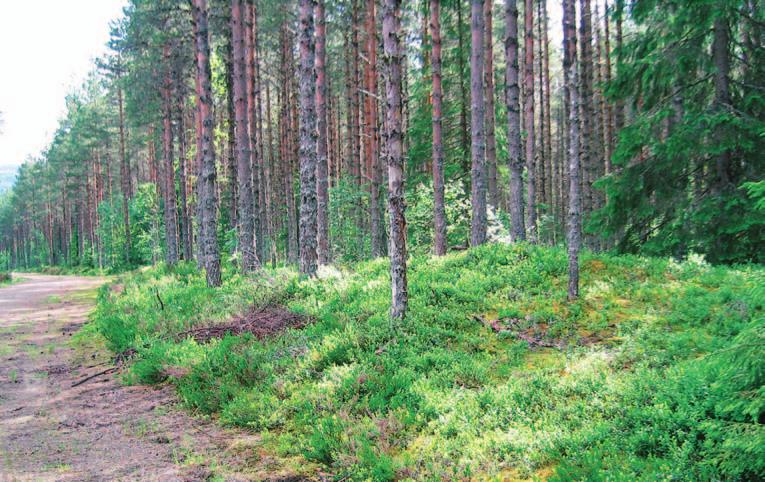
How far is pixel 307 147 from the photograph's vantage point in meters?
13.2

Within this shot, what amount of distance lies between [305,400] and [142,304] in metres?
9.04

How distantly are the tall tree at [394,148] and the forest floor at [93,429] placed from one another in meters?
3.77

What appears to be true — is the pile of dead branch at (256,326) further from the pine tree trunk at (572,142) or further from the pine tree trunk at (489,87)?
the pine tree trunk at (489,87)

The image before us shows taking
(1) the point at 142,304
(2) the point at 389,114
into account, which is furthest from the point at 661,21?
(1) the point at 142,304

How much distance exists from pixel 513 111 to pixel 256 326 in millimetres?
9999

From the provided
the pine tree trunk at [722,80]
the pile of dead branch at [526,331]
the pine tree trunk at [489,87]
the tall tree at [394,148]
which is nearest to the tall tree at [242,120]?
the tall tree at [394,148]

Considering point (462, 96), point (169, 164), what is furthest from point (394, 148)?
point (169, 164)

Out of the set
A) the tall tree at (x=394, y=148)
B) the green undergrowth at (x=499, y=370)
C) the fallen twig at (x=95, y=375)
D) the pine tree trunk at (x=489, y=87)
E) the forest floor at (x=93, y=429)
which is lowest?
the forest floor at (x=93, y=429)

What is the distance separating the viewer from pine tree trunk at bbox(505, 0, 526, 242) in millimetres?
14345

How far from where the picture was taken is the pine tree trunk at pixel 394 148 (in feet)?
27.9

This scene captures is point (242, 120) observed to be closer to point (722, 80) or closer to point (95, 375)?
point (95, 375)

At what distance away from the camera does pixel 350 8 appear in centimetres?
2214

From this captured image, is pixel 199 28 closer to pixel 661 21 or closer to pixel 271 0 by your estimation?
pixel 271 0

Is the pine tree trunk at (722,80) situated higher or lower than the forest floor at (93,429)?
higher
